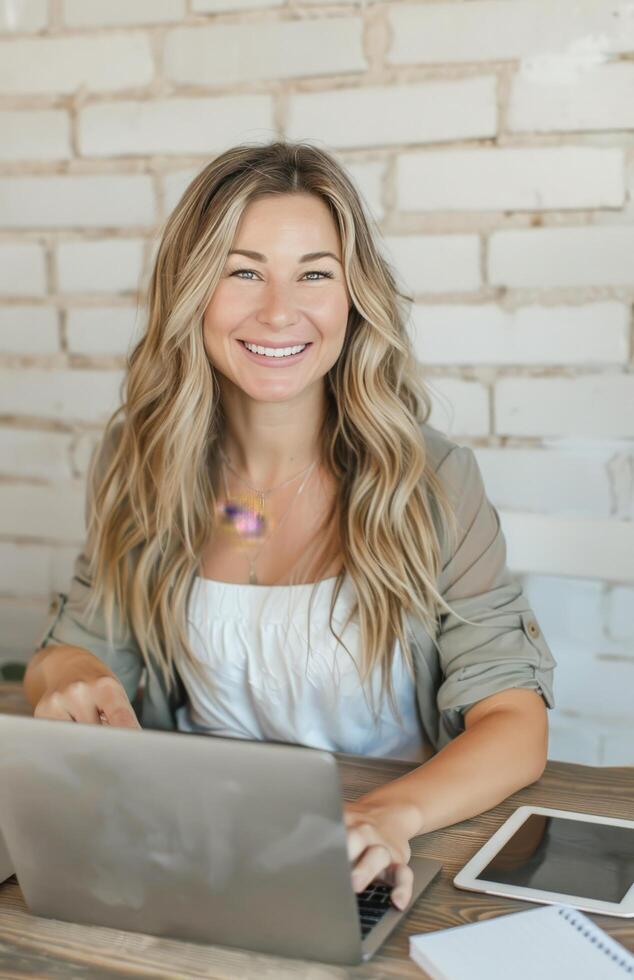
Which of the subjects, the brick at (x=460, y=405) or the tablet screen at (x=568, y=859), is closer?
the tablet screen at (x=568, y=859)

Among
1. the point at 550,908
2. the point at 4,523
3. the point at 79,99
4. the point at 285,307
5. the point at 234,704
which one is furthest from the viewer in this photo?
the point at 4,523

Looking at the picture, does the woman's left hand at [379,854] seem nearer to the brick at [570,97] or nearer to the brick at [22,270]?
the brick at [570,97]

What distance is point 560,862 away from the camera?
100 centimetres

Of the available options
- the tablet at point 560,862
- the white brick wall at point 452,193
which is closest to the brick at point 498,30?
the white brick wall at point 452,193

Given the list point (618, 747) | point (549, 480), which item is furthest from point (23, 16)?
point (618, 747)

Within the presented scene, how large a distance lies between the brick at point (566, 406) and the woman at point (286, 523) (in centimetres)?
27

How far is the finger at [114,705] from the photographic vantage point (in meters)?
1.28

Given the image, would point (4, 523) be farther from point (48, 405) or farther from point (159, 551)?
point (159, 551)

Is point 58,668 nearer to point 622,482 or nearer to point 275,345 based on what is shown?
point 275,345

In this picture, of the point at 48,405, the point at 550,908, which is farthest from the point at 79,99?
the point at 550,908

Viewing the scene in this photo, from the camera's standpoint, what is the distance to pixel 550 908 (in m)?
0.92

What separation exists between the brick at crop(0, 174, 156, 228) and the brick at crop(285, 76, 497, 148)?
0.30m

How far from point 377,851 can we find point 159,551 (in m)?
0.67

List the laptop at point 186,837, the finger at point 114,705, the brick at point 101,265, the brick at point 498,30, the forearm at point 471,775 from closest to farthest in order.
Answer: the laptop at point 186,837 < the forearm at point 471,775 < the finger at point 114,705 < the brick at point 498,30 < the brick at point 101,265
